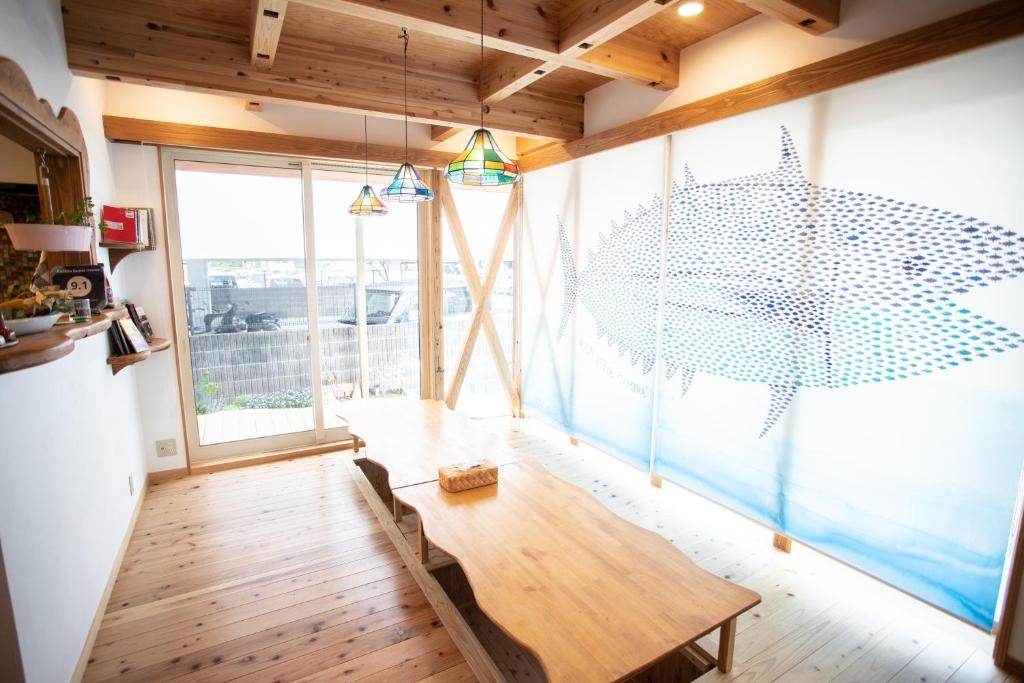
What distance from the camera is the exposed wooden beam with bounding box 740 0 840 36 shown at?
85.4 inches

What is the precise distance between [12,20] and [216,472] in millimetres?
3219

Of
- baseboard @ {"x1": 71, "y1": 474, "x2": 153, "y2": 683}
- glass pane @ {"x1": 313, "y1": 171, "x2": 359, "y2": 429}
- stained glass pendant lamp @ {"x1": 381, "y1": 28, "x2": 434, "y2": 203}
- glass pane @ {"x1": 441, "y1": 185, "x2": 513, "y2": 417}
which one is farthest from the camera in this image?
glass pane @ {"x1": 441, "y1": 185, "x2": 513, "y2": 417}

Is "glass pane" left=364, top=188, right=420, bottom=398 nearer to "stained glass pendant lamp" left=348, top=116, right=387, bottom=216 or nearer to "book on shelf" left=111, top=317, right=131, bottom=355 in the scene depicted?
"stained glass pendant lamp" left=348, top=116, right=387, bottom=216

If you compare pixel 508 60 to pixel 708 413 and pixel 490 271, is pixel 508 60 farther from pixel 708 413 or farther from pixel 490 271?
pixel 708 413

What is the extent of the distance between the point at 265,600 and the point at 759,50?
4.01 m

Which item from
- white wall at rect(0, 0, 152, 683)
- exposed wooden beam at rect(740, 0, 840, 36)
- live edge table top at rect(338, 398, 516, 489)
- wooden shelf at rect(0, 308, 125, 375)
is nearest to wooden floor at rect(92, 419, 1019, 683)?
white wall at rect(0, 0, 152, 683)

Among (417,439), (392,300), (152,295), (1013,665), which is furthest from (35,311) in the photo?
(1013,665)

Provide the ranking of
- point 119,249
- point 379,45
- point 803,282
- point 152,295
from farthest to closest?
point 152,295, point 119,249, point 379,45, point 803,282

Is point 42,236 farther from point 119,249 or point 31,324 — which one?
point 119,249

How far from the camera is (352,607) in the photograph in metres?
2.45

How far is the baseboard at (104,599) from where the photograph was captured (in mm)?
2014

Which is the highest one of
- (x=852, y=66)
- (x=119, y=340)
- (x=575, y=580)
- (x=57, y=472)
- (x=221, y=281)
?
(x=852, y=66)

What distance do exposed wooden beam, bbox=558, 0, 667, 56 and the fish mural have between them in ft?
3.40

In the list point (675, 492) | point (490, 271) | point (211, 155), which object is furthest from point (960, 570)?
point (211, 155)
